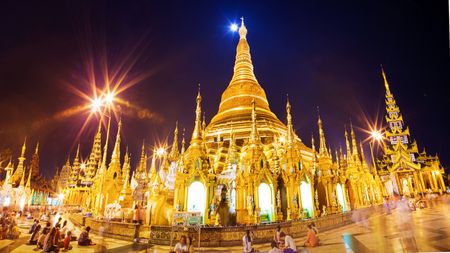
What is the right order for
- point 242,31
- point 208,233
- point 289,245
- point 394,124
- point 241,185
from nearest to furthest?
point 289,245 < point 208,233 < point 241,185 < point 242,31 < point 394,124

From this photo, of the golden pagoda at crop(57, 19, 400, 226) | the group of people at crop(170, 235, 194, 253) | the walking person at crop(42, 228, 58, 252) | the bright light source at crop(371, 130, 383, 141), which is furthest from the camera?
the bright light source at crop(371, 130, 383, 141)

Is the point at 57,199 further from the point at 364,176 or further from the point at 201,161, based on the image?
the point at 364,176

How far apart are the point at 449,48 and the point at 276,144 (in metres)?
10.4

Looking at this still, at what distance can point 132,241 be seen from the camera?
8.64 m

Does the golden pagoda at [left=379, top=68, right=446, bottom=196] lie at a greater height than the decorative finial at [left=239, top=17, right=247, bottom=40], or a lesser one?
lesser

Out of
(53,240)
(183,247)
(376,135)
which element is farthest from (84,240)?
(376,135)

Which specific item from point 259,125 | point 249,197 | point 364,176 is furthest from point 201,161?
point 364,176

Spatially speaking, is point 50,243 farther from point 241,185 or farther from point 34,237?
point 241,185

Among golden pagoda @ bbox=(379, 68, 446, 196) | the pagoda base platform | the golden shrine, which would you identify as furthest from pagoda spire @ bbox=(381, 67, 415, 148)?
the pagoda base platform

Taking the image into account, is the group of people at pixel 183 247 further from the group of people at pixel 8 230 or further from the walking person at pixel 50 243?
the group of people at pixel 8 230

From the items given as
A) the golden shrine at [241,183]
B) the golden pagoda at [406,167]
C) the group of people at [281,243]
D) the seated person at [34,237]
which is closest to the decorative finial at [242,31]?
the golden shrine at [241,183]

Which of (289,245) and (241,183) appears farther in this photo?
(241,183)

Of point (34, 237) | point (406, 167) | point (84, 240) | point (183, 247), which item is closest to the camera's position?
point (183, 247)

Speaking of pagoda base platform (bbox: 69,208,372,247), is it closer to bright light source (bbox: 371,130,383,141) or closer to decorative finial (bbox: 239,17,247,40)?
decorative finial (bbox: 239,17,247,40)
